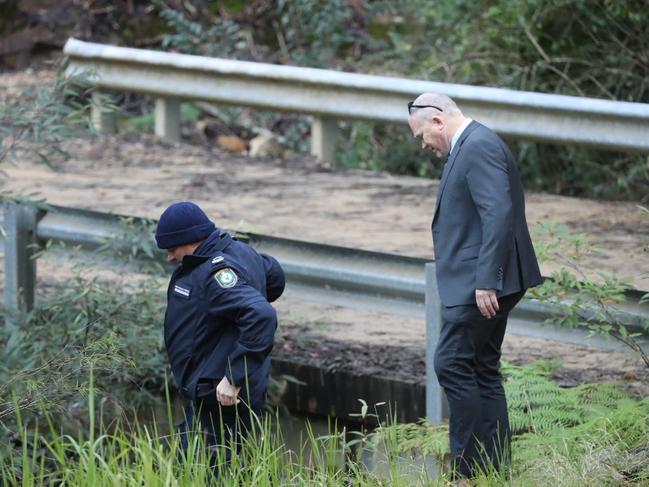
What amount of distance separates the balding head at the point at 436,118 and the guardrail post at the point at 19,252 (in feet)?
7.76

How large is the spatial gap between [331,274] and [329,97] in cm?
439

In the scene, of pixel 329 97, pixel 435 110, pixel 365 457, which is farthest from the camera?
pixel 329 97

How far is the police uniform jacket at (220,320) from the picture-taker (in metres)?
5.30

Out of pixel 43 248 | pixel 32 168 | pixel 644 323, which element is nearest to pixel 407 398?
pixel 644 323

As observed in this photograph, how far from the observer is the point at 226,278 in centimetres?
533

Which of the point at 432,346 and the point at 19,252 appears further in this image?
the point at 19,252

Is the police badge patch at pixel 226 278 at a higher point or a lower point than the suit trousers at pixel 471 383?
higher

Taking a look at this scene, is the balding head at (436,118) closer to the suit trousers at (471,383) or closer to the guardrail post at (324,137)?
the suit trousers at (471,383)

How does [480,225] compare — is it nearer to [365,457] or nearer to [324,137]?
[365,457]

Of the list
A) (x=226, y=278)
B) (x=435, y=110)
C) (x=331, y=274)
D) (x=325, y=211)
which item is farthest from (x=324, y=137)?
(x=226, y=278)

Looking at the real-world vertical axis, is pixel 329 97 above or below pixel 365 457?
above

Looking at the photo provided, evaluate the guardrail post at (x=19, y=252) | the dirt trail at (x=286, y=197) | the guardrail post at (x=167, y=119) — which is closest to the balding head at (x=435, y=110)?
the guardrail post at (x=19, y=252)

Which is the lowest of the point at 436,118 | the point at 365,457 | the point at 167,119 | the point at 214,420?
the point at 365,457

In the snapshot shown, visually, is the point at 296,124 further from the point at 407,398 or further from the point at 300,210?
the point at 407,398
